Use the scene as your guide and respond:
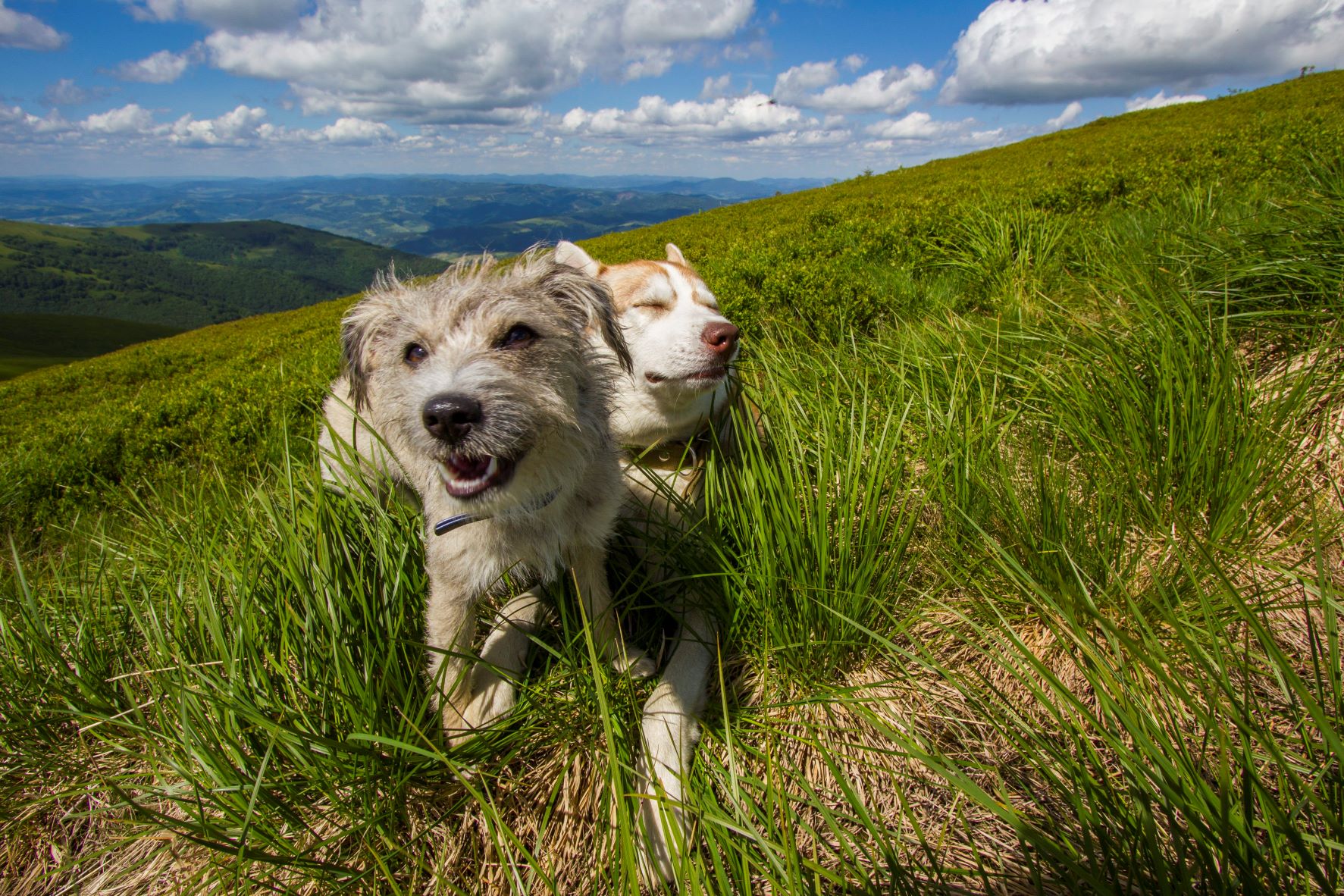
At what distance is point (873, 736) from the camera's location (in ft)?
7.92

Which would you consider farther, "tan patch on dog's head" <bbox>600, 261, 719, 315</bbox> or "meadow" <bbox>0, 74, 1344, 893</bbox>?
"tan patch on dog's head" <bbox>600, 261, 719, 315</bbox>

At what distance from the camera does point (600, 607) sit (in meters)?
2.92

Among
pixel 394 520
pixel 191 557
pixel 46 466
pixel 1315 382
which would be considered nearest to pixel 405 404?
pixel 394 520

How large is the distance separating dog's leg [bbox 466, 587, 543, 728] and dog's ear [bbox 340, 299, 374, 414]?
55.1 inches

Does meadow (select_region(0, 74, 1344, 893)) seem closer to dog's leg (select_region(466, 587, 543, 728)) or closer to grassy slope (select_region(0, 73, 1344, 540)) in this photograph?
dog's leg (select_region(466, 587, 543, 728))

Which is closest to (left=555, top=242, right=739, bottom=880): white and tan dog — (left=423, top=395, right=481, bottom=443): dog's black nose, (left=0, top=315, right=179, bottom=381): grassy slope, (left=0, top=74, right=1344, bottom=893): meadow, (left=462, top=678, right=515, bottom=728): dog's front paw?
(left=0, top=74, right=1344, bottom=893): meadow

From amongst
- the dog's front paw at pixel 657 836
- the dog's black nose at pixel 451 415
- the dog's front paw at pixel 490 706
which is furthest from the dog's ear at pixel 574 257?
the dog's front paw at pixel 657 836

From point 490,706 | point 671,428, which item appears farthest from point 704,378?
point 490,706

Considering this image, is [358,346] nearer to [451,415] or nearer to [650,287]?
[451,415]

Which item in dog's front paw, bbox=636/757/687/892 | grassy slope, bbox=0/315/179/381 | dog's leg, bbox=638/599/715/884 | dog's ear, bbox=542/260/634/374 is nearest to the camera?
dog's front paw, bbox=636/757/687/892

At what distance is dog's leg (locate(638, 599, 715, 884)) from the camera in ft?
6.65

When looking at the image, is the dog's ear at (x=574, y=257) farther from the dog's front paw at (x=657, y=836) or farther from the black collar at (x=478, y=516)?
the dog's front paw at (x=657, y=836)

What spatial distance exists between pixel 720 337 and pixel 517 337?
131 centimetres

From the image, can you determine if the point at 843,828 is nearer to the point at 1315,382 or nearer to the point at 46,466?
the point at 1315,382
